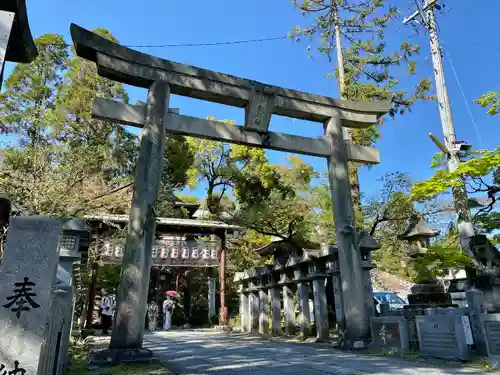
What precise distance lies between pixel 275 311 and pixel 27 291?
10.9 m

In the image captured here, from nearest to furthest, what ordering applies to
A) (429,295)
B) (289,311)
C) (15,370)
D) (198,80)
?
(15,370) → (198,80) → (429,295) → (289,311)

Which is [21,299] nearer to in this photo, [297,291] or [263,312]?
[297,291]

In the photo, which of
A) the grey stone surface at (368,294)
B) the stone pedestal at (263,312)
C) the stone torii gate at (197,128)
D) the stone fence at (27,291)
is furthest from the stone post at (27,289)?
the stone pedestal at (263,312)

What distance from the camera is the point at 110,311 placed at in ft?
51.0

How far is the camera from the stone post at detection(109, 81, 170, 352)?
6.49 m

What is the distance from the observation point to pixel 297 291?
13.3m

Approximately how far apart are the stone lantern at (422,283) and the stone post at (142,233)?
851cm

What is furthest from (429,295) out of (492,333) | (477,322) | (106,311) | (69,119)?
(69,119)

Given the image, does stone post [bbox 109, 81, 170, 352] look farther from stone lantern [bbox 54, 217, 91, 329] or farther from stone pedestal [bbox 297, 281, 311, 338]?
stone pedestal [bbox 297, 281, 311, 338]

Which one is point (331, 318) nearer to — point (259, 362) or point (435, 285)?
point (435, 285)

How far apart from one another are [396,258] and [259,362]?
65.2 feet

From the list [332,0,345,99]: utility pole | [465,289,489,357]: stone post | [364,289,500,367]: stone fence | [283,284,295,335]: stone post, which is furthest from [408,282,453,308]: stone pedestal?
[332,0,345,99]: utility pole

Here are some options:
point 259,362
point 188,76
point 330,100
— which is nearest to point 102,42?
point 188,76

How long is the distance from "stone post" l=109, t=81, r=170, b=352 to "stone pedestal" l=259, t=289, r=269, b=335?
7.88 meters
